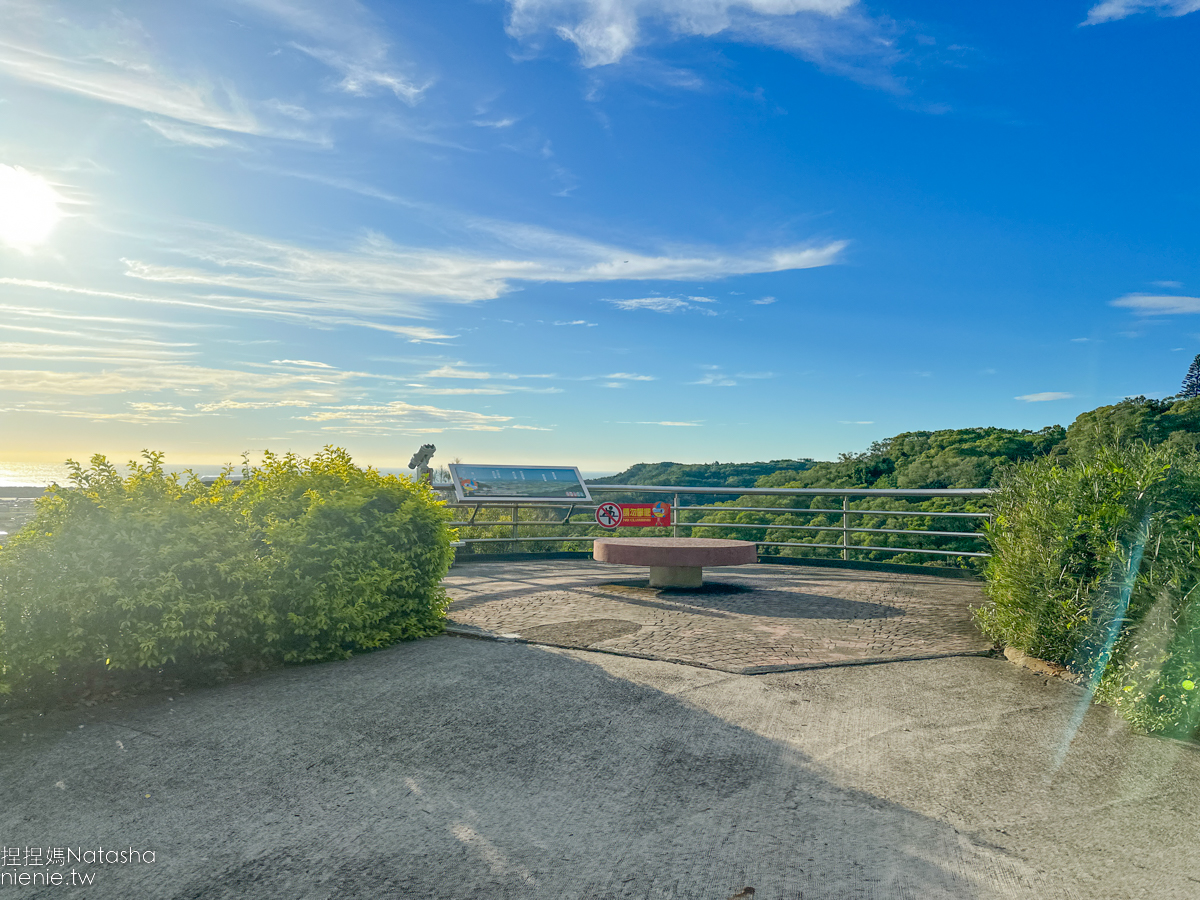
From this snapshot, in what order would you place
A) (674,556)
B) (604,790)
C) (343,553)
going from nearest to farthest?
(604,790)
(343,553)
(674,556)

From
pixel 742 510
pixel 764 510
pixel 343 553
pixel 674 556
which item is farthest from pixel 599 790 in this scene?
pixel 764 510

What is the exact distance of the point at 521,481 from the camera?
12.8 meters

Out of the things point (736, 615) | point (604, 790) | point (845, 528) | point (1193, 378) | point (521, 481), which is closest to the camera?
point (604, 790)

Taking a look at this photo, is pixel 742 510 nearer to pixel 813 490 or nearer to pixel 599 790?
pixel 813 490

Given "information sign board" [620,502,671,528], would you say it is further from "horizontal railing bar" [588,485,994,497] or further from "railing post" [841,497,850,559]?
"railing post" [841,497,850,559]

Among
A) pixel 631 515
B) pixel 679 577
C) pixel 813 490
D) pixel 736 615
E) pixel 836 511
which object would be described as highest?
pixel 813 490

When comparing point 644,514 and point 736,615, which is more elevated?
point 644,514

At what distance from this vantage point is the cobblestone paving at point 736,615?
6047 mm

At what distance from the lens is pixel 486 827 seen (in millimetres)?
3209

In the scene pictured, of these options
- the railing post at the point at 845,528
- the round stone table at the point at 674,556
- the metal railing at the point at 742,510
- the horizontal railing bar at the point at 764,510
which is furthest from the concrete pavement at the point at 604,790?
the railing post at the point at 845,528

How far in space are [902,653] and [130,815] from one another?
16.6 feet

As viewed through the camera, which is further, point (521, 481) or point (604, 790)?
point (521, 481)

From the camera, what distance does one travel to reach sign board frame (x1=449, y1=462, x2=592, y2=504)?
12.1 meters

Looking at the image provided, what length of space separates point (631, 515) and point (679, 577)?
369 cm
